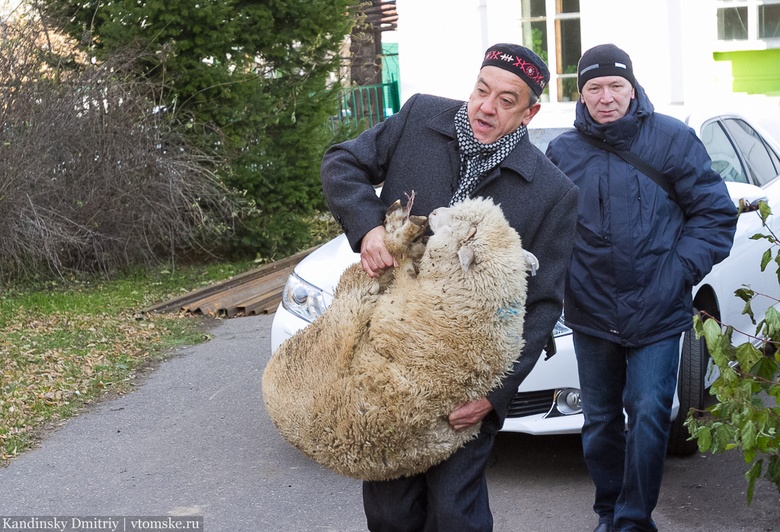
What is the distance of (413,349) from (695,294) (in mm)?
2945

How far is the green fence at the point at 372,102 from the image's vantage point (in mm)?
17328

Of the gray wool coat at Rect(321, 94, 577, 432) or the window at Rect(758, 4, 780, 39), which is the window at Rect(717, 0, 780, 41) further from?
the gray wool coat at Rect(321, 94, 577, 432)

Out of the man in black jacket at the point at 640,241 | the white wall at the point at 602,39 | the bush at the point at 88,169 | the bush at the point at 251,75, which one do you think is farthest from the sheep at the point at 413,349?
the white wall at the point at 602,39

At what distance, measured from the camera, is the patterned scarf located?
9.98 feet

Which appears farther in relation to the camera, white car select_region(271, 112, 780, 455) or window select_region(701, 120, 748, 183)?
window select_region(701, 120, 748, 183)

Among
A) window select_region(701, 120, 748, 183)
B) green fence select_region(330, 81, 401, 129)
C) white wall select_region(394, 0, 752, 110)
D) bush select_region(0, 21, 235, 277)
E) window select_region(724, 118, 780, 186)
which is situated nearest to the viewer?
window select_region(701, 120, 748, 183)

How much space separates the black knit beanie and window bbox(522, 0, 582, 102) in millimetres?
10665

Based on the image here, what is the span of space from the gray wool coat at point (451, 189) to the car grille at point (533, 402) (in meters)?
1.88

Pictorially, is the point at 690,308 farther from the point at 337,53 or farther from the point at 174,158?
the point at 337,53

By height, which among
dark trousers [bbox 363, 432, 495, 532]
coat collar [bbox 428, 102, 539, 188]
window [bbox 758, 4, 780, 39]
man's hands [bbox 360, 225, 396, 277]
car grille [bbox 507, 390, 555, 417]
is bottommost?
car grille [bbox 507, 390, 555, 417]

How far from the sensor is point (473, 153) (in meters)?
3.09

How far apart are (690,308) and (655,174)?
61 centimetres

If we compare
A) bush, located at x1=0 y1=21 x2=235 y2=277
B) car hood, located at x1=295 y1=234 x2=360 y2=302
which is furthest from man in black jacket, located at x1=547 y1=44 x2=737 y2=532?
bush, located at x1=0 y1=21 x2=235 y2=277

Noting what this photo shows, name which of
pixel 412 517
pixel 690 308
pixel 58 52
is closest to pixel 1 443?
pixel 412 517
